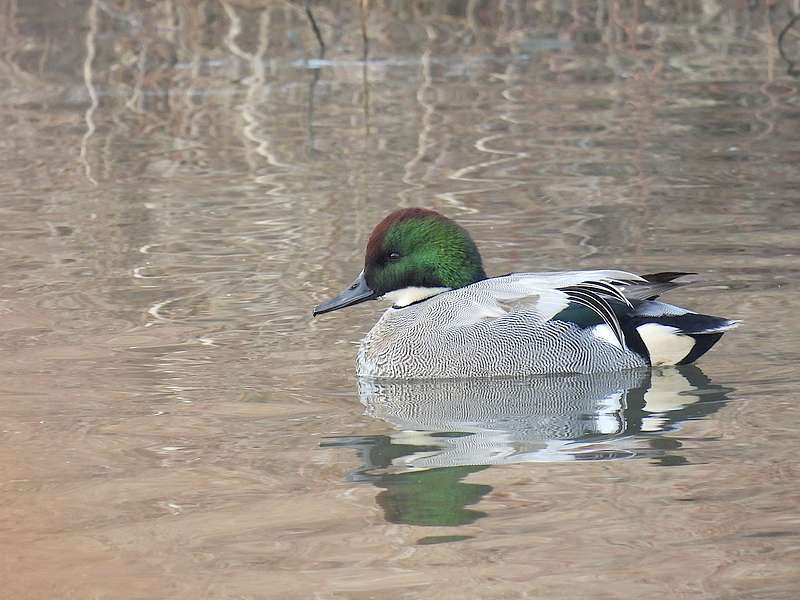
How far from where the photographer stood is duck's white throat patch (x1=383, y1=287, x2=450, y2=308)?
23.7 feet

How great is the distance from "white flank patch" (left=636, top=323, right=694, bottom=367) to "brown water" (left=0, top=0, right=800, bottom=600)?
0.08 meters

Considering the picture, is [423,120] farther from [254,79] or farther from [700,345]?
[700,345]

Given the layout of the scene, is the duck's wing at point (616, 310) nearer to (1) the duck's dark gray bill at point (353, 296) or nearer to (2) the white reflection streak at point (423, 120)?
(1) the duck's dark gray bill at point (353, 296)

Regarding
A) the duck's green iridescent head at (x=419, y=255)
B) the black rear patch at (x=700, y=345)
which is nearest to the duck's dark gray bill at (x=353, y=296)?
the duck's green iridescent head at (x=419, y=255)

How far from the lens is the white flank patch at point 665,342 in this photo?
664 cm

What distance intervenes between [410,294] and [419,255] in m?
0.21

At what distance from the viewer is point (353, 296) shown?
285 inches

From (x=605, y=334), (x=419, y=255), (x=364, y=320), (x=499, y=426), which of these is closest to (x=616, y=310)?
(x=605, y=334)

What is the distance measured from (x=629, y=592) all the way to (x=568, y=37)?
1394 cm

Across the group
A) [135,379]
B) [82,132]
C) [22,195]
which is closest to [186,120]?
[82,132]

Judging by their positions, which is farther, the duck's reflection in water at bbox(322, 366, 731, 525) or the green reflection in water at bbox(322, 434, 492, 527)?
the duck's reflection in water at bbox(322, 366, 731, 525)

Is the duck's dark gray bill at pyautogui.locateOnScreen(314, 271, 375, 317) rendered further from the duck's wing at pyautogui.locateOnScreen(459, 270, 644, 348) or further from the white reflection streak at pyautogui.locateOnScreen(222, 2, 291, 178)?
the white reflection streak at pyautogui.locateOnScreen(222, 2, 291, 178)

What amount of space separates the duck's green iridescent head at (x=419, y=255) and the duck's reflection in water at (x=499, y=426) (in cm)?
60

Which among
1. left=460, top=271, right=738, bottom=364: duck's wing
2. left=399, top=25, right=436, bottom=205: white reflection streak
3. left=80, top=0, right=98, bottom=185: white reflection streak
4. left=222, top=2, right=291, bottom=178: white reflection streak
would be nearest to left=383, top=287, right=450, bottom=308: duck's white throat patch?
left=460, top=271, right=738, bottom=364: duck's wing
